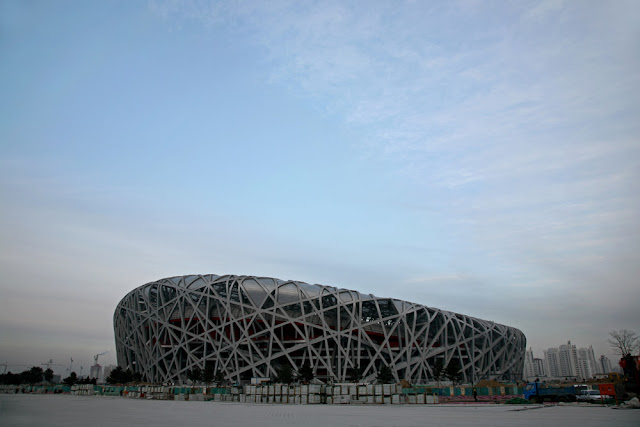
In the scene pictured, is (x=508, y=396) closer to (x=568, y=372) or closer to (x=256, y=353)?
(x=256, y=353)

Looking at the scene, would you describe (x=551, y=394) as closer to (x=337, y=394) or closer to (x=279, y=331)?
(x=337, y=394)

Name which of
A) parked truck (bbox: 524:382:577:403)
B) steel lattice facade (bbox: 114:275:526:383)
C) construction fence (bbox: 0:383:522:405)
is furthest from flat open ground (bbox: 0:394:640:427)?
steel lattice facade (bbox: 114:275:526:383)

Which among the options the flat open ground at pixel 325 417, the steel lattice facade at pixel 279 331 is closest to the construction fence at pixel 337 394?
the steel lattice facade at pixel 279 331

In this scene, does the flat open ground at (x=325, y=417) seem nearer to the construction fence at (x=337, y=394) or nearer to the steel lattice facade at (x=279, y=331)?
the construction fence at (x=337, y=394)

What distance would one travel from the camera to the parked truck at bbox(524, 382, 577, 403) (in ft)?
96.5

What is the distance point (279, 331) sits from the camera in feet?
182

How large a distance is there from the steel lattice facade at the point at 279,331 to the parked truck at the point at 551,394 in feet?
84.2

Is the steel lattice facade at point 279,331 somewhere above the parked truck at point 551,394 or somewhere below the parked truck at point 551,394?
above

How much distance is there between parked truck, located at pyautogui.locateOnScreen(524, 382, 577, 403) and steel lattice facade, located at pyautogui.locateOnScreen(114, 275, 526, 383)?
25.7 metres

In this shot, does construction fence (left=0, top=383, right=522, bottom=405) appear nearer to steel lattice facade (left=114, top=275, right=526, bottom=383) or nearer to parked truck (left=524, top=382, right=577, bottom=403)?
parked truck (left=524, top=382, right=577, bottom=403)

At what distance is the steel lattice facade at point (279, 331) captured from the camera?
53094 millimetres

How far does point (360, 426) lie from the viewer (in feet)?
41.5

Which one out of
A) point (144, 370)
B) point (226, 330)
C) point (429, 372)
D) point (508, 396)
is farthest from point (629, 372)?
point (144, 370)

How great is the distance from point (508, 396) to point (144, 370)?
157 feet
